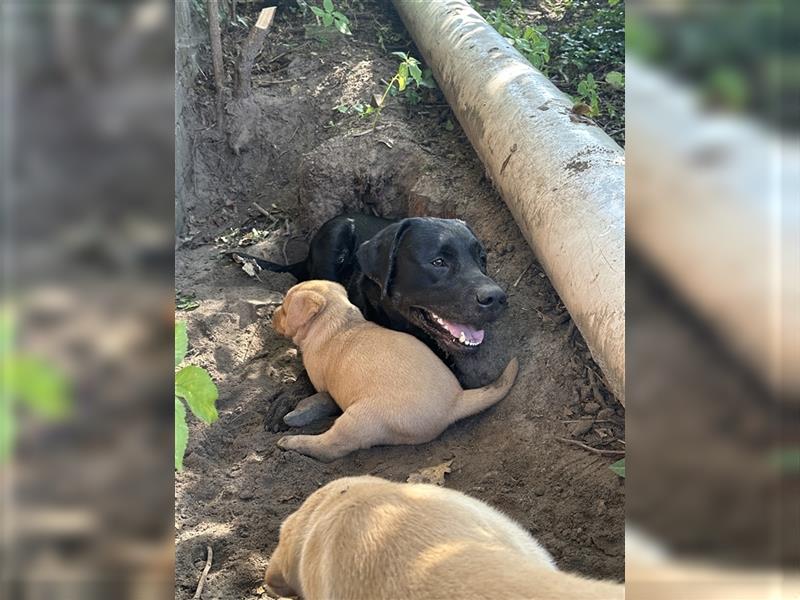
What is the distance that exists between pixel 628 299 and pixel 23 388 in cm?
53

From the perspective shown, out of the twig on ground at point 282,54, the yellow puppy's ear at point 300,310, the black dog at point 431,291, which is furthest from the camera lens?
the twig on ground at point 282,54

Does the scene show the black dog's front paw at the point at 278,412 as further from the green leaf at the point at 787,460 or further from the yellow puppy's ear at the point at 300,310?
the green leaf at the point at 787,460

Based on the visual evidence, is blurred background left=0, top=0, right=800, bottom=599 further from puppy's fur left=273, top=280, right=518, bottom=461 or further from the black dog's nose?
the black dog's nose

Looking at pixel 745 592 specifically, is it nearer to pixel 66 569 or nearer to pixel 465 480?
pixel 66 569

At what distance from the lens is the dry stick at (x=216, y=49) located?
4.23m

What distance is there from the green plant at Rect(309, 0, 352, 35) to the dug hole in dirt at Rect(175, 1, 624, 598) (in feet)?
0.74

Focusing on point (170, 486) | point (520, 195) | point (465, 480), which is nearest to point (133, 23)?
point (170, 486)

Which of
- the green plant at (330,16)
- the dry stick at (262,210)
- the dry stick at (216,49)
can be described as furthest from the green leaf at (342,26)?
the dry stick at (262,210)

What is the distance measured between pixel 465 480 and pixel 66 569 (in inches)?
67.4

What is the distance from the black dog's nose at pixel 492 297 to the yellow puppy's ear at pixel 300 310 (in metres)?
0.71

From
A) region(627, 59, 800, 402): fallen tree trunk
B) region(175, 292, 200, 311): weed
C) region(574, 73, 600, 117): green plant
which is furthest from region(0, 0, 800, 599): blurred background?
region(574, 73, 600, 117): green plant

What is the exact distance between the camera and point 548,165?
299cm

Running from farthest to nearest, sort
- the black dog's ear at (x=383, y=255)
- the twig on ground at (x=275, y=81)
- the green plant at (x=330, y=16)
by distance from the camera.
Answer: the twig on ground at (x=275, y=81)
the green plant at (x=330, y=16)
the black dog's ear at (x=383, y=255)

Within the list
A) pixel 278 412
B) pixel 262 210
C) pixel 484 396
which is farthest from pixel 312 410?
pixel 262 210
